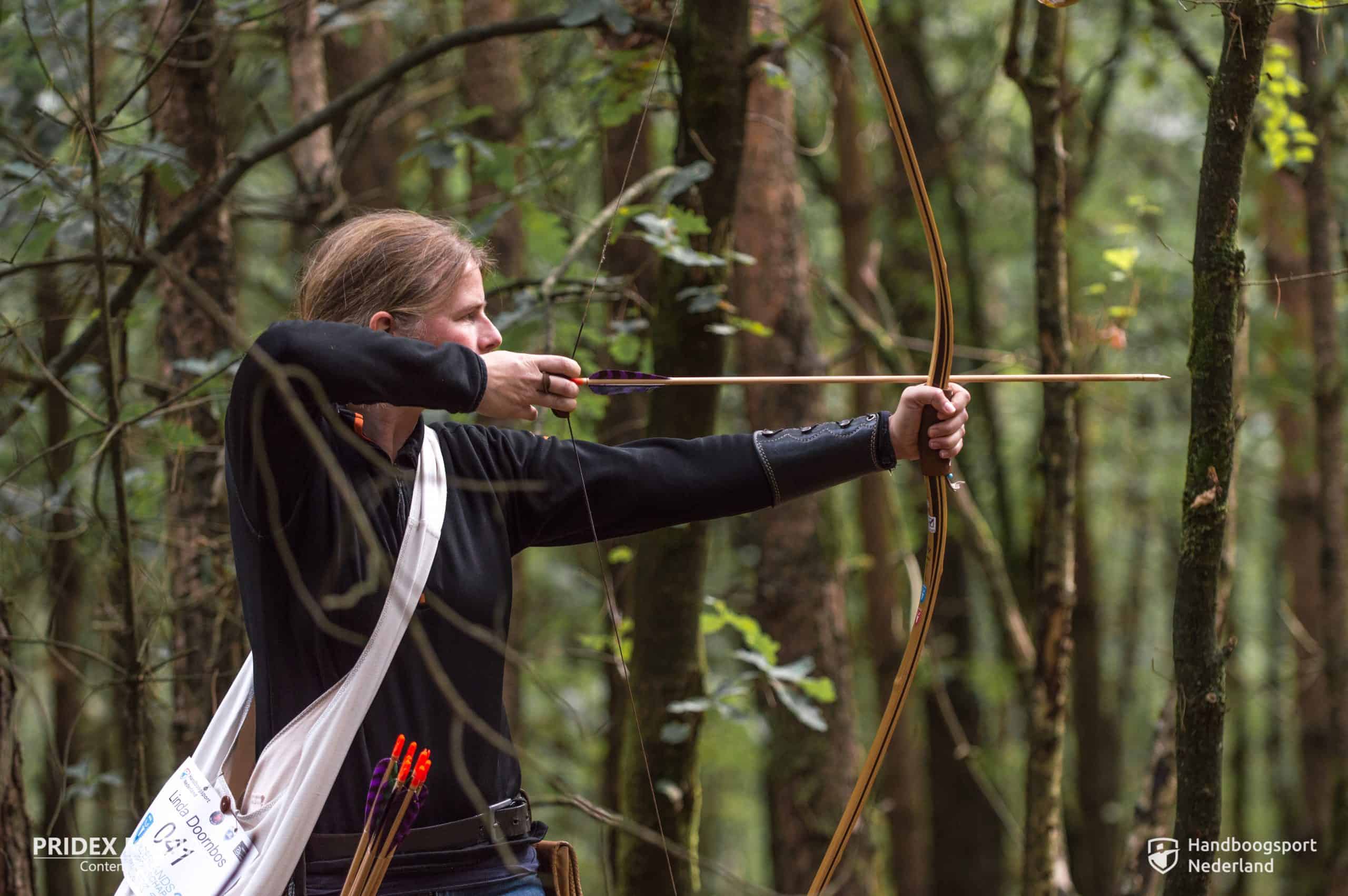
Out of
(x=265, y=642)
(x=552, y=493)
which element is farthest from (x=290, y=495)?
(x=552, y=493)

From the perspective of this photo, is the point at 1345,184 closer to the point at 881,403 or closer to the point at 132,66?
the point at 881,403

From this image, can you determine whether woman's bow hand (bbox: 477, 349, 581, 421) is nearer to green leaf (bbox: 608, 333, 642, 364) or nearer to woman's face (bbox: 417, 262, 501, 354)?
woman's face (bbox: 417, 262, 501, 354)

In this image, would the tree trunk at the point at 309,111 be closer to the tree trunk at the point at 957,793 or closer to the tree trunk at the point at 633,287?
the tree trunk at the point at 633,287

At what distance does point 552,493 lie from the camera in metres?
1.99

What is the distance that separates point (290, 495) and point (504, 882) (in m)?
0.63

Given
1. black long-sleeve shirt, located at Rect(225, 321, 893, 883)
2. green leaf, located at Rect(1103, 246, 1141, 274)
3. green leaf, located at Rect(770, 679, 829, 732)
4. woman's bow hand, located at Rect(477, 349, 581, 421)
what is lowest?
green leaf, located at Rect(770, 679, 829, 732)

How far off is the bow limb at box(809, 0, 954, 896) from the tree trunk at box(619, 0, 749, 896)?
54 centimetres

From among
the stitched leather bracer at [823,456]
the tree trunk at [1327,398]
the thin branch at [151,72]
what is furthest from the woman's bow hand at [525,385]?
the tree trunk at [1327,398]

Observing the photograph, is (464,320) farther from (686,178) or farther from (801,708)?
(801,708)

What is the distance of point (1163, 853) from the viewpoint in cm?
258

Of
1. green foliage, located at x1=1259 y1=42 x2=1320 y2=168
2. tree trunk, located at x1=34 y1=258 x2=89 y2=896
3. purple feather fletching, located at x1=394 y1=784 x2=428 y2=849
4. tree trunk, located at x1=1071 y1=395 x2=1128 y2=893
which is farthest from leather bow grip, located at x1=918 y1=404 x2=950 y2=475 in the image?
tree trunk, located at x1=1071 y1=395 x2=1128 y2=893

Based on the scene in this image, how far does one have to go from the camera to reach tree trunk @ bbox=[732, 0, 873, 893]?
14.1 ft

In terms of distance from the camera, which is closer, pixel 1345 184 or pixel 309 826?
pixel 309 826

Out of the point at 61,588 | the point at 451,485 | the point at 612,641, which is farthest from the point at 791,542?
the point at 451,485
